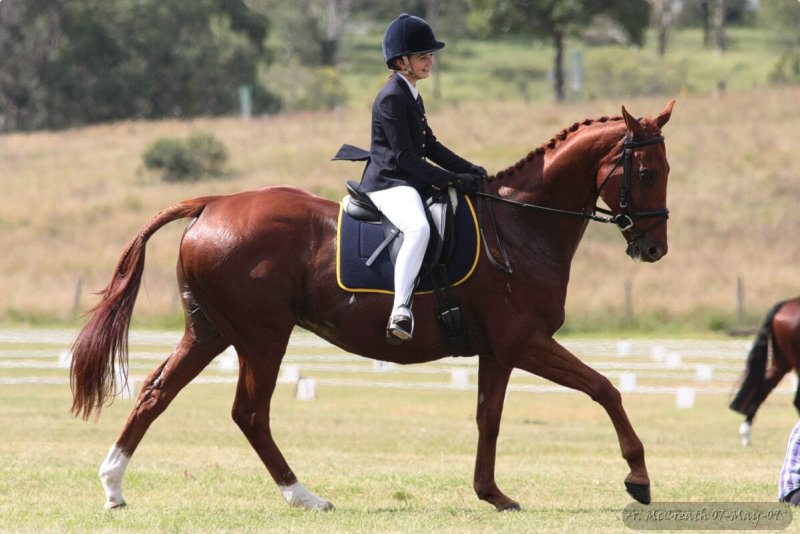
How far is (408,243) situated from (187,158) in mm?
44997

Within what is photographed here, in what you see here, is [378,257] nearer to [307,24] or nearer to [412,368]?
[412,368]

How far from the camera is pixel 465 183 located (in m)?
8.22

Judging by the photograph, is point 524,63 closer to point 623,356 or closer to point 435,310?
point 623,356

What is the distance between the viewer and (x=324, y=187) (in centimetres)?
4591

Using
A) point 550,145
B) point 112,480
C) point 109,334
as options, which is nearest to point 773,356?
point 550,145

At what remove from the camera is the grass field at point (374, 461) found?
7.71 metres

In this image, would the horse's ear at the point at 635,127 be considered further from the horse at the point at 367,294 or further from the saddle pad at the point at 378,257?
the saddle pad at the point at 378,257

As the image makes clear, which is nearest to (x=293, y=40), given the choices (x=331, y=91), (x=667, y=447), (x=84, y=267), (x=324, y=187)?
(x=331, y=91)

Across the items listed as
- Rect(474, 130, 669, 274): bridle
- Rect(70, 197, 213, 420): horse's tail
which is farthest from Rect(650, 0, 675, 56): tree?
Rect(70, 197, 213, 420): horse's tail

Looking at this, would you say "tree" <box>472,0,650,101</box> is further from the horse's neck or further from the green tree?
the horse's neck

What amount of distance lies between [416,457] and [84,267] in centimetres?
2747

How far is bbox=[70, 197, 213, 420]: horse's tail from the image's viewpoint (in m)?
8.45

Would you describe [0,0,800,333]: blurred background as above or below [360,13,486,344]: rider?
below

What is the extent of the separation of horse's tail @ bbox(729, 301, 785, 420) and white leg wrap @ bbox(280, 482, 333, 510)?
6.17 metres
